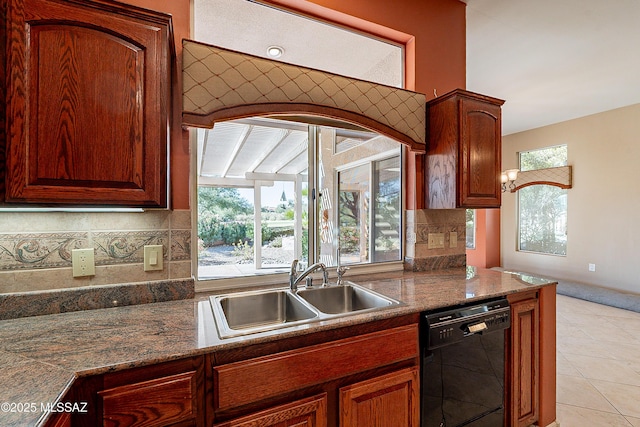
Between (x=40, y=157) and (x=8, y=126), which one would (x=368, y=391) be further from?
(x=8, y=126)

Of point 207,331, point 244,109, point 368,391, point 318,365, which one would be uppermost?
point 244,109

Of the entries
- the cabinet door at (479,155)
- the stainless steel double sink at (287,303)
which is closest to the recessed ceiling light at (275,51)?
the cabinet door at (479,155)

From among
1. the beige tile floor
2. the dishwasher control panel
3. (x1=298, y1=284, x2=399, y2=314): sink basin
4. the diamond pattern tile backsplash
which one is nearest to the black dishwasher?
the dishwasher control panel

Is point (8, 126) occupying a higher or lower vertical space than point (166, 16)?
lower

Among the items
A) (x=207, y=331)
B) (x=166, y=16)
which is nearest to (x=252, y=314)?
(x=207, y=331)

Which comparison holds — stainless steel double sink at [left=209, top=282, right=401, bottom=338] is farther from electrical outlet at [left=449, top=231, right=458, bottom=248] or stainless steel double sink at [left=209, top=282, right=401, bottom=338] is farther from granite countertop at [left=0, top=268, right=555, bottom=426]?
electrical outlet at [left=449, top=231, right=458, bottom=248]

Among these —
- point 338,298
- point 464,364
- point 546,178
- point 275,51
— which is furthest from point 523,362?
point 546,178

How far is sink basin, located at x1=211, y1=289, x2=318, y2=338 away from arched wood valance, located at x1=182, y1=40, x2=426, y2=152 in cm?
91

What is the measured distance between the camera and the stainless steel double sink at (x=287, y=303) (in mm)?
1517

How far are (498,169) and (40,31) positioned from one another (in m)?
2.54

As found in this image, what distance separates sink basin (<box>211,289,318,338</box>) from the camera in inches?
60.2

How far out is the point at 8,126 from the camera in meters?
1.00

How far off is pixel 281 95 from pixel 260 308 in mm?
1192

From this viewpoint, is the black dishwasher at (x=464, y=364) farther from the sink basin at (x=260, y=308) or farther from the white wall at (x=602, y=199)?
the white wall at (x=602, y=199)
